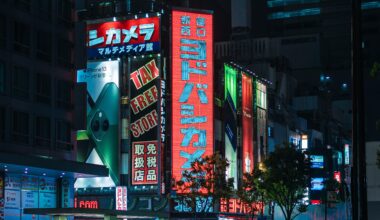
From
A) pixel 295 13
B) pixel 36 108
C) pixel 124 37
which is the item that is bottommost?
pixel 36 108

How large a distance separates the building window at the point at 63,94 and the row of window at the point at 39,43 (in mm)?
1286

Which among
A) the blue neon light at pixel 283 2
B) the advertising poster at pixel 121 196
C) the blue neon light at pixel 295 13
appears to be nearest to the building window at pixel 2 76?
the advertising poster at pixel 121 196

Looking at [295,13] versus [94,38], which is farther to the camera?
[295,13]

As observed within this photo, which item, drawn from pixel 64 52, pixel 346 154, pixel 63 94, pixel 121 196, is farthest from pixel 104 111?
pixel 346 154

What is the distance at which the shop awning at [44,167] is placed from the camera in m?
41.5

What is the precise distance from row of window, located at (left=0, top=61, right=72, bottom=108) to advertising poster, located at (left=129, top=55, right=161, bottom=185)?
485 inches

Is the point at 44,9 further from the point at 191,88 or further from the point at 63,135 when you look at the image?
the point at 191,88

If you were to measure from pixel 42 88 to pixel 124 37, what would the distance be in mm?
17261

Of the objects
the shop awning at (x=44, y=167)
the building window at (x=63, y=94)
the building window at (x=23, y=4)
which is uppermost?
the building window at (x=23, y=4)

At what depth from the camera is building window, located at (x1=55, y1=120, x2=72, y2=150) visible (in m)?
50.2

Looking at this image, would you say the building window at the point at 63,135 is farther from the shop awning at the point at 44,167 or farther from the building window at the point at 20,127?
the building window at the point at 20,127

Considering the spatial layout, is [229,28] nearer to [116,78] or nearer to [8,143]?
[116,78]

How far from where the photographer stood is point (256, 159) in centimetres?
8038

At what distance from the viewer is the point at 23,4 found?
4709 centimetres
